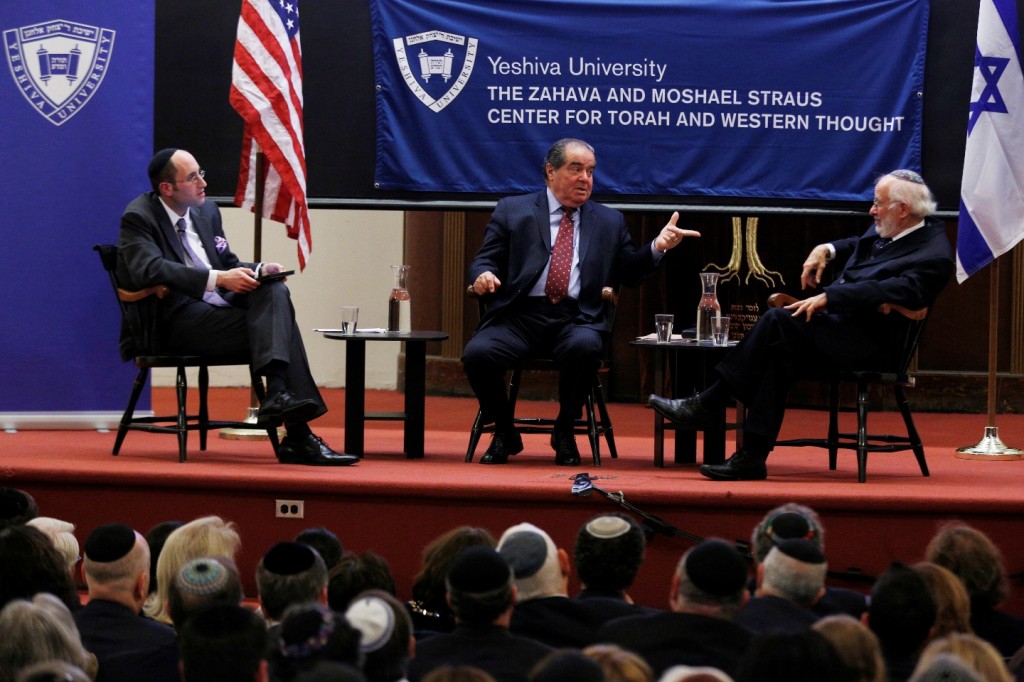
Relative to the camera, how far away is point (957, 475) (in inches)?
195

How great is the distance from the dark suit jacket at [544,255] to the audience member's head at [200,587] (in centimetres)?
275

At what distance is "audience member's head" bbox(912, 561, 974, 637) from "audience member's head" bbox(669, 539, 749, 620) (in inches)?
15.2

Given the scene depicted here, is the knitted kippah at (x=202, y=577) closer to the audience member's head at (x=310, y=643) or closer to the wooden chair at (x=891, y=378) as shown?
the audience member's head at (x=310, y=643)

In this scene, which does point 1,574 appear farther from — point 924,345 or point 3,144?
point 924,345

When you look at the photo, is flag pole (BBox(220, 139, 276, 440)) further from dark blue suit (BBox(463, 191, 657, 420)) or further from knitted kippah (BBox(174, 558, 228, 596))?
knitted kippah (BBox(174, 558, 228, 596))

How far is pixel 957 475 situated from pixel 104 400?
3565 mm

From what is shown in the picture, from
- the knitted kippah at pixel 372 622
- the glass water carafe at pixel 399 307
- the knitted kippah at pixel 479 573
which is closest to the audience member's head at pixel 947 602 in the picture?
the knitted kippah at pixel 479 573

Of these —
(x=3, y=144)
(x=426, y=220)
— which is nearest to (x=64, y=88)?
(x=3, y=144)

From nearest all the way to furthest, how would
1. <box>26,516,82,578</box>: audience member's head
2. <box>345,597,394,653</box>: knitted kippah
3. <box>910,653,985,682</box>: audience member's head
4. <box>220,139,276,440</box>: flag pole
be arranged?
<box>910,653,985,682</box>: audience member's head
<box>345,597,394,653</box>: knitted kippah
<box>26,516,82,578</box>: audience member's head
<box>220,139,276,440</box>: flag pole

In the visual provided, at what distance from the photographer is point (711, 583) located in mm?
2518

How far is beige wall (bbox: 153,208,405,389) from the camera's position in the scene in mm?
9422

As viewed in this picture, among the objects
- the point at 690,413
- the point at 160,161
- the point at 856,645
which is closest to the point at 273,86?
the point at 160,161

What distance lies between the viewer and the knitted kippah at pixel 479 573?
2.43 meters

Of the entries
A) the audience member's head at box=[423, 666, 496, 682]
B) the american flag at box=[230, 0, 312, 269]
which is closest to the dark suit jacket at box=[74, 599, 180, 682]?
the audience member's head at box=[423, 666, 496, 682]
